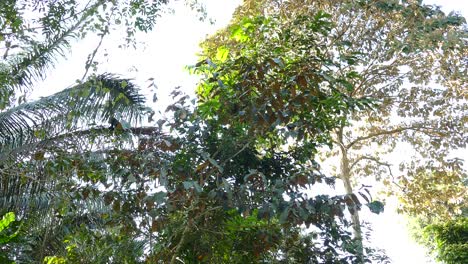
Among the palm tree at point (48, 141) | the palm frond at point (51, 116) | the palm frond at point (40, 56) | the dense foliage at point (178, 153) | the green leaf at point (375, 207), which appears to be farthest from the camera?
the palm frond at point (40, 56)

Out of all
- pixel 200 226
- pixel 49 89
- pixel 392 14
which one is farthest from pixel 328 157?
pixel 200 226

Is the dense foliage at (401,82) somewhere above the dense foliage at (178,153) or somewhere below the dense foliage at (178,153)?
above

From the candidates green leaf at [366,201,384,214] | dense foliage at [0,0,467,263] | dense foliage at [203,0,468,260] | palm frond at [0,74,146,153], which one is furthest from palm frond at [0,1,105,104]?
green leaf at [366,201,384,214]

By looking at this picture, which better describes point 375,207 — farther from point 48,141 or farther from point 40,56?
point 40,56

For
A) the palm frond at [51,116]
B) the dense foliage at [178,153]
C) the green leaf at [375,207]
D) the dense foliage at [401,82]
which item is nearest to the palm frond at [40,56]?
the dense foliage at [178,153]

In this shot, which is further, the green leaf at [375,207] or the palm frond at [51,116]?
the palm frond at [51,116]

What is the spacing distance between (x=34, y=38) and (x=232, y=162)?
2.56 meters

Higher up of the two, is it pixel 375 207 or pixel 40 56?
pixel 40 56

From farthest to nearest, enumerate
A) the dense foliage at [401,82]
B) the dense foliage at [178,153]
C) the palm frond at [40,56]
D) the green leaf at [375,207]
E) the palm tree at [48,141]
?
the dense foliage at [401,82] < the palm frond at [40,56] < the palm tree at [48,141] < the dense foliage at [178,153] < the green leaf at [375,207]

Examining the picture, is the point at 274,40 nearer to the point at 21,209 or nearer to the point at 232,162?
the point at 232,162

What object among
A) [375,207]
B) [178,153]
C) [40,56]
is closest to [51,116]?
[40,56]

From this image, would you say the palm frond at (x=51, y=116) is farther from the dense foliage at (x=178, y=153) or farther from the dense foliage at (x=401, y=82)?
the dense foliage at (x=401, y=82)

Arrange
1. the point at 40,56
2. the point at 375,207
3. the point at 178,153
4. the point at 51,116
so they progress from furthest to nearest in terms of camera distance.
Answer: the point at 40,56
the point at 51,116
the point at 178,153
the point at 375,207

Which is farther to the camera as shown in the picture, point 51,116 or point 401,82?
point 401,82
